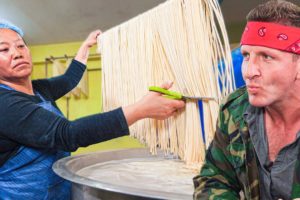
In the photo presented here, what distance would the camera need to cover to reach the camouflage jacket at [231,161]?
0.62 m

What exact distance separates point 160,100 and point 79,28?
96.6 inches

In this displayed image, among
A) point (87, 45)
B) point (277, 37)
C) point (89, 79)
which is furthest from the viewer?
point (89, 79)

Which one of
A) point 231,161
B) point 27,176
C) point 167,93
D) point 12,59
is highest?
point 12,59

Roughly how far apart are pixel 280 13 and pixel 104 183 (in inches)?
18.5

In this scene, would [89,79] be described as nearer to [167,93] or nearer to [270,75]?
[167,93]

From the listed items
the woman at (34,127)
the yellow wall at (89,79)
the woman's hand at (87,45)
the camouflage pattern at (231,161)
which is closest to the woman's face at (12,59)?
the woman at (34,127)

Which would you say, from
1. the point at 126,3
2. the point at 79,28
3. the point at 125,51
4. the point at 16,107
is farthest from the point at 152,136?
the point at 79,28

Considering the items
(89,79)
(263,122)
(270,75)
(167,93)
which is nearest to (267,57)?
(270,75)

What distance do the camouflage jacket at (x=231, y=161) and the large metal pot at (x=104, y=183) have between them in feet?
0.19

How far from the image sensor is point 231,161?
2.16ft

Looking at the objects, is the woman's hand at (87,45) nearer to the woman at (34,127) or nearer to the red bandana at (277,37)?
the woman at (34,127)

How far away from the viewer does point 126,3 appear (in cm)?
256

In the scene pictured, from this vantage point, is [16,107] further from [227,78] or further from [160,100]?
[227,78]

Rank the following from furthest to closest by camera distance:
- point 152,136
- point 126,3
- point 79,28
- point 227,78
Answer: point 79,28 → point 126,3 → point 152,136 → point 227,78
